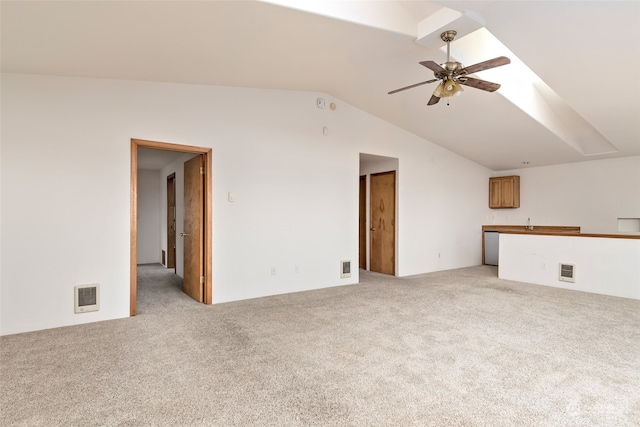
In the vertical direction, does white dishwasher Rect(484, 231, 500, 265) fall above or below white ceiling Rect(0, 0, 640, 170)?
below

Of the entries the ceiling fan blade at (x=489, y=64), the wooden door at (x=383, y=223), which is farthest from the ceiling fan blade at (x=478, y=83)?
the wooden door at (x=383, y=223)

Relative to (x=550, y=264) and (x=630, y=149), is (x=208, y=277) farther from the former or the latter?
(x=630, y=149)

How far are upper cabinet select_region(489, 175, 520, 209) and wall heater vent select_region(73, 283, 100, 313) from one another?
8.20 meters

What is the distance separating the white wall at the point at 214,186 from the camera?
10.7 feet

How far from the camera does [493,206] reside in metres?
8.06

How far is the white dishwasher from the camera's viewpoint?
7.79 meters

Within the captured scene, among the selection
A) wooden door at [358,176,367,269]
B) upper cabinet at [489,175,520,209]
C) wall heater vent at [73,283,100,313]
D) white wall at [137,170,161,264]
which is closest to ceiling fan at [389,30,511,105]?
wooden door at [358,176,367,269]

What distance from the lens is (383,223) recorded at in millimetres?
6781

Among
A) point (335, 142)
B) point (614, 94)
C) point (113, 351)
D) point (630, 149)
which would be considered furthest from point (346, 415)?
point (630, 149)

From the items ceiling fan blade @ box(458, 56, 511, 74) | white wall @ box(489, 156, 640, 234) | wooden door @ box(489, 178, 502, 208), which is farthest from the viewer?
wooden door @ box(489, 178, 502, 208)

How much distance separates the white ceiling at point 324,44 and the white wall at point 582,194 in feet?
5.23

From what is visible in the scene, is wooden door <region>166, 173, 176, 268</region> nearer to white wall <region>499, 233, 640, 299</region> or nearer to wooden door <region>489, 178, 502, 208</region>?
white wall <region>499, 233, 640, 299</region>

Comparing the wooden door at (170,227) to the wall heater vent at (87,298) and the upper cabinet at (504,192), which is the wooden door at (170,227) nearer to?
the wall heater vent at (87,298)

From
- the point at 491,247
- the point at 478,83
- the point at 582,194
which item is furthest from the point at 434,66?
the point at 491,247
